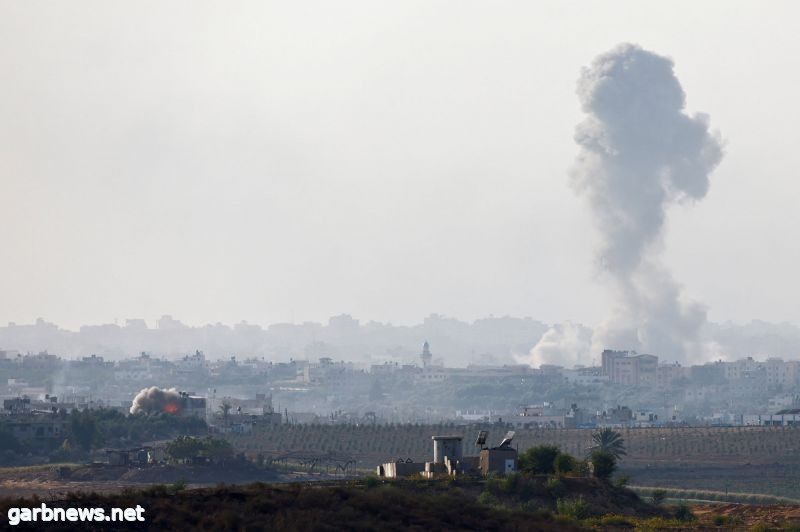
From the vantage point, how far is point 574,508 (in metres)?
51.7

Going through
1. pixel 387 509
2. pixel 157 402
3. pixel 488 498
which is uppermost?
pixel 157 402

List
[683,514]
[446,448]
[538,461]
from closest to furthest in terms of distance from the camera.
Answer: [683,514] < [538,461] < [446,448]

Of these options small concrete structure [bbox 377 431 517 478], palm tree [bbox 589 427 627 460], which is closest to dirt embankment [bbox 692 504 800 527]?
small concrete structure [bbox 377 431 517 478]

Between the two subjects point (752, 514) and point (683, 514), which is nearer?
point (683, 514)

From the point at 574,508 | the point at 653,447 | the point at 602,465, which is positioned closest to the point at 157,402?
the point at 653,447

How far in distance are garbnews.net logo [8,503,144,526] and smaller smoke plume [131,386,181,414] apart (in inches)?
3455

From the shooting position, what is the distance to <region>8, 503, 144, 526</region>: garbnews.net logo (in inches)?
1517

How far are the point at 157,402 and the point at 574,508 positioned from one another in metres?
83.8

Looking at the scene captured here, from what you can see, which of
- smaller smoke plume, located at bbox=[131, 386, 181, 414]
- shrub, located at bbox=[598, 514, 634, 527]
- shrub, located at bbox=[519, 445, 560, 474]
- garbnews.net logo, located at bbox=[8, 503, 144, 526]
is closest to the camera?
garbnews.net logo, located at bbox=[8, 503, 144, 526]

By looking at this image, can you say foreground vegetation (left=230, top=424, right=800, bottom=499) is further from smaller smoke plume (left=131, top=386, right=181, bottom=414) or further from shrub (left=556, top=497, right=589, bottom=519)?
shrub (left=556, top=497, right=589, bottom=519)

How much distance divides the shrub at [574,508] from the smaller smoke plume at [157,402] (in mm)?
77652

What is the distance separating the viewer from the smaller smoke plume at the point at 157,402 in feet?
424

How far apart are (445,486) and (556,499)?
3524 mm

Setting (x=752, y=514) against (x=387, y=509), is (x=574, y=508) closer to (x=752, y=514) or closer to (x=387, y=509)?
(x=752, y=514)
